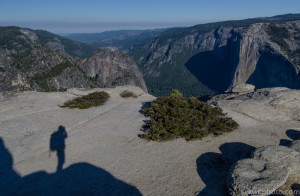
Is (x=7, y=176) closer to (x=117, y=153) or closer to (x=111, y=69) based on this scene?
(x=117, y=153)

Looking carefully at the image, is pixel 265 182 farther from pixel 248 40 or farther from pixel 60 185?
pixel 248 40

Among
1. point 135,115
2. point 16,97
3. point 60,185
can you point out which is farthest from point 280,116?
point 16,97

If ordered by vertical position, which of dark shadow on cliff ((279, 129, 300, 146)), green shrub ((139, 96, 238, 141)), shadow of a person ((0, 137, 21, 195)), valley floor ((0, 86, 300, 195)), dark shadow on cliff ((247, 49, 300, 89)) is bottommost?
dark shadow on cliff ((247, 49, 300, 89))

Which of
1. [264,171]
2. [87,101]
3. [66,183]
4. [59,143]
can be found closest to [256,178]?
[264,171]

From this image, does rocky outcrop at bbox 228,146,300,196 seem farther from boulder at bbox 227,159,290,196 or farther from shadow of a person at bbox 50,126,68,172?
shadow of a person at bbox 50,126,68,172

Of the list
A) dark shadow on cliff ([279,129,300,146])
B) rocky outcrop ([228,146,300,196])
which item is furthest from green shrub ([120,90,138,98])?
rocky outcrop ([228,146,300,196])

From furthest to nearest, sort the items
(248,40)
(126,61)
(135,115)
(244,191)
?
→ (126,61)
(248,40)
(135,115)
(244,191)
